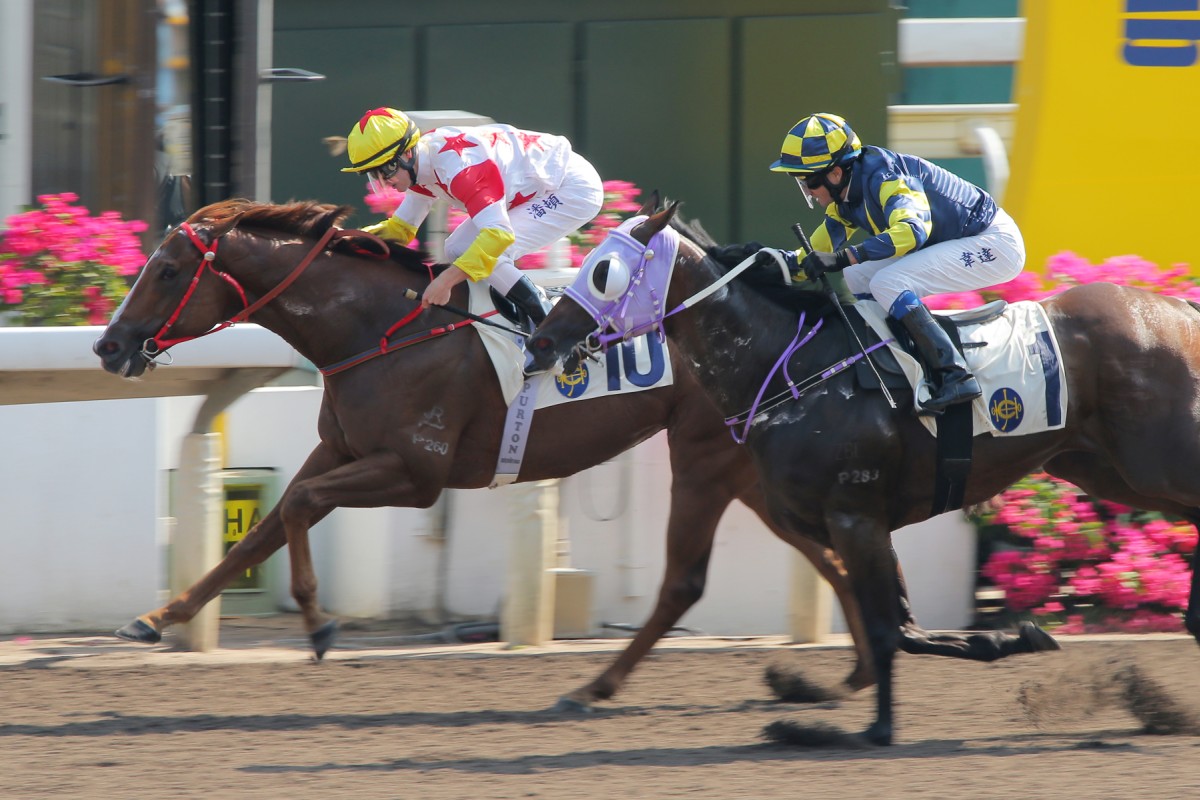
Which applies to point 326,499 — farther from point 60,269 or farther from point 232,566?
point 60,269

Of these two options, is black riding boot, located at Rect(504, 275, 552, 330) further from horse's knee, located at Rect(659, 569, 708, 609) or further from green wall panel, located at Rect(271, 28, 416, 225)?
green wall panel, located at Rect(271, 28, 416, 225)

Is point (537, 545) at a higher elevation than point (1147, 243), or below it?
below

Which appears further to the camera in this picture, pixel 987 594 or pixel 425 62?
pixel 425 62

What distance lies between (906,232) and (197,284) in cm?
254

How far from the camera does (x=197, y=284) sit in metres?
5.78

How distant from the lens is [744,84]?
11.4 m

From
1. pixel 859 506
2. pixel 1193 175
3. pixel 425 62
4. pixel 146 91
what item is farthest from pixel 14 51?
pixel 1193 175

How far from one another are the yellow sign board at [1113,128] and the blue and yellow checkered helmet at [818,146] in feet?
12.8

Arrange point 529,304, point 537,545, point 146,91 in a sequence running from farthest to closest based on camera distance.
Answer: point 146,91 < point 537,545 < point 529,304

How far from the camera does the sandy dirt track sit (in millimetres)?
4555

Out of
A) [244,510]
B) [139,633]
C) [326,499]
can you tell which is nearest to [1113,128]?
[244,510]

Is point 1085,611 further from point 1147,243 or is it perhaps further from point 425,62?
point 425,62

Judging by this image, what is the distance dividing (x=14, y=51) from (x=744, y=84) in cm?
501

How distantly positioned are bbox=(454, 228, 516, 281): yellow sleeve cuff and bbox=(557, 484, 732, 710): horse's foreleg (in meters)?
1.07
